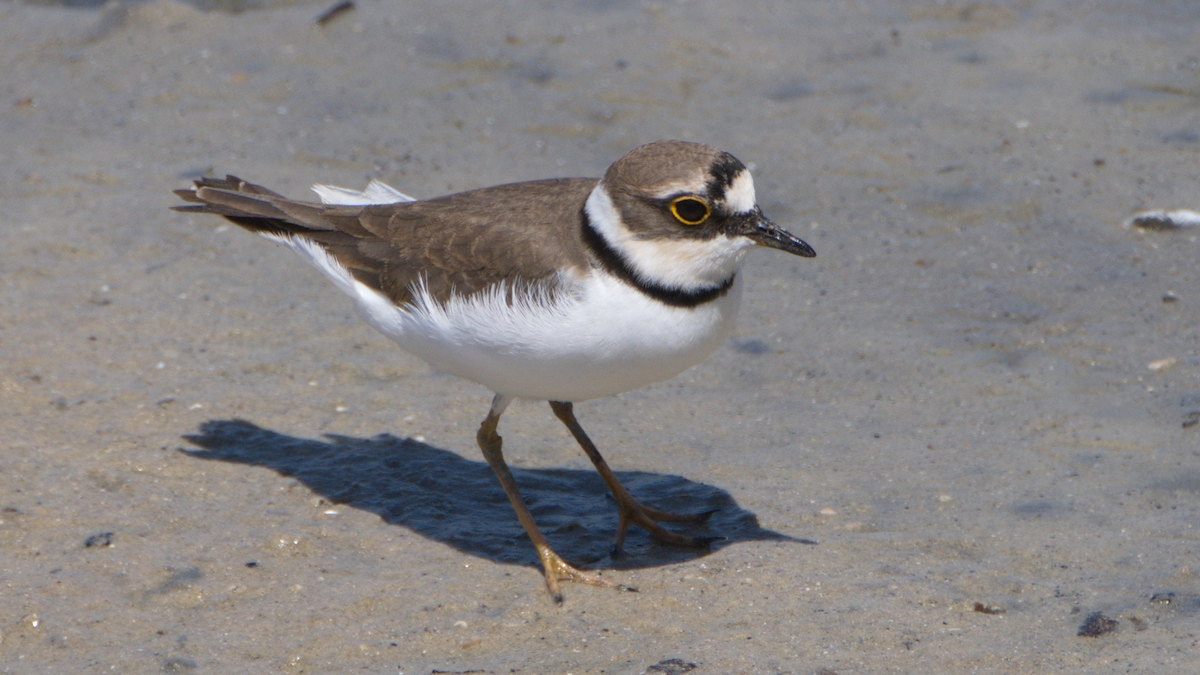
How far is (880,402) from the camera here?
6.17m

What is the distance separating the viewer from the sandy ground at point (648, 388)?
448 cm

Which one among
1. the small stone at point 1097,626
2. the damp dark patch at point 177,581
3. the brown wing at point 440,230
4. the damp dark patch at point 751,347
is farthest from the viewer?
the damp dark patch at point 751,347

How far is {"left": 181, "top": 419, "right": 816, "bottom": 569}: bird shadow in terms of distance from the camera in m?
5.21

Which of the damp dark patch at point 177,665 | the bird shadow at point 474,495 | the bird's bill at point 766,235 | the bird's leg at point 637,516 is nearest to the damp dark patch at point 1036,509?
the bird shadow at point 474,495

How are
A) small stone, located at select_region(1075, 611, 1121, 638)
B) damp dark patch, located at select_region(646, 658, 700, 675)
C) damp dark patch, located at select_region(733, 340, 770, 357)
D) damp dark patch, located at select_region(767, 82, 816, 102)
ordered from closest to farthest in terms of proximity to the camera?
damp dark patch, located at select_region(646, 658, 700, 675) → small stone, located at select_region(1075, 611, 1121, 638) → damp dark patch, located at select_region(733, 340, 770, 357) → damp dark patch, located at select_region(767, 82, 816, 102)

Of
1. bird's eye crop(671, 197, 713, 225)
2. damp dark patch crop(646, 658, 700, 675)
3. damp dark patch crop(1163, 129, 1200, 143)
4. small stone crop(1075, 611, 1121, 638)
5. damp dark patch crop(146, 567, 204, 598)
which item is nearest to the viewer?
damp dark patch crop(646, 658, 700, 675)

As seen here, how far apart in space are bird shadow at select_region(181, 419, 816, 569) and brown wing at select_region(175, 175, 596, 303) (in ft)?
3.28

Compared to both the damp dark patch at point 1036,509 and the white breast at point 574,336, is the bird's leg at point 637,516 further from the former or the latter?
the damp dark patch at point 1036,509

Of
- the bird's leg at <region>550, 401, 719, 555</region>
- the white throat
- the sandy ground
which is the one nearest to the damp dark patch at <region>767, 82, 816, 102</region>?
the sandy ground

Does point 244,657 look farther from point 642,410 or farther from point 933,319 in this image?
point 933,319

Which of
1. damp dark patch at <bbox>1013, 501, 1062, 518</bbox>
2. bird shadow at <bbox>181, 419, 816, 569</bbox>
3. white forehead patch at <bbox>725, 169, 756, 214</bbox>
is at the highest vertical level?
white forehead patch at <bbox>725, 169, 756, 214</bbox>

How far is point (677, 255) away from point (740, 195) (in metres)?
0.33

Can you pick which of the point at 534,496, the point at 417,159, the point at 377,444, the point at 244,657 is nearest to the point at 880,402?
the point at 534,496

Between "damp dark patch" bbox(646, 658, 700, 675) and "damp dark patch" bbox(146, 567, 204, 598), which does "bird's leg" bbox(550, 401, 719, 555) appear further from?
"damp dark patch" bbox(146, 567, 204, 598)
